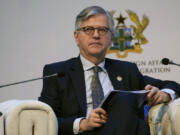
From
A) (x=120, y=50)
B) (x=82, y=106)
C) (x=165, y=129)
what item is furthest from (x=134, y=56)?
(x=165, y=129)

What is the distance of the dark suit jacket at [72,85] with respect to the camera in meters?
1.74

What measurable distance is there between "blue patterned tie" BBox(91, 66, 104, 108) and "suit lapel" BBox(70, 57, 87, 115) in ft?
0.20

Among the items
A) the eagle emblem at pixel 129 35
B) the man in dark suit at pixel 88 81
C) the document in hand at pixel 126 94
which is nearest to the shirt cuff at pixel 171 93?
the man in dark suit at pixel 88 81

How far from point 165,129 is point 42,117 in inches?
22.3

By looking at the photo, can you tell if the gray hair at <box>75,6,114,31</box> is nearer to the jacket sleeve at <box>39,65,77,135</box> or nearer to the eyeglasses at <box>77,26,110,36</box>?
the eyeglasses at <box>77,26,110,36</box>

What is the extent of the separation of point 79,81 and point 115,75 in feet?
0.84

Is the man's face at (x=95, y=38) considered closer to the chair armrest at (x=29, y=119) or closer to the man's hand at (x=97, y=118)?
the man's hand at (x=97, y=118)

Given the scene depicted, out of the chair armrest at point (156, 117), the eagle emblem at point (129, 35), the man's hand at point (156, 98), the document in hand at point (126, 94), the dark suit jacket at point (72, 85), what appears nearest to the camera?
the document in hand at point (126, 94)

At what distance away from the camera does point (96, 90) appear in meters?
1.84

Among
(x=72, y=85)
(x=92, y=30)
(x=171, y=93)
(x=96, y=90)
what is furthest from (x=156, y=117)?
(x=92, y=30)

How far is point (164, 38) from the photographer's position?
3.13m

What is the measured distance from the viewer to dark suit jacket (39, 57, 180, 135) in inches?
68.7

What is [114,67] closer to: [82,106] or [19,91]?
[82,106]

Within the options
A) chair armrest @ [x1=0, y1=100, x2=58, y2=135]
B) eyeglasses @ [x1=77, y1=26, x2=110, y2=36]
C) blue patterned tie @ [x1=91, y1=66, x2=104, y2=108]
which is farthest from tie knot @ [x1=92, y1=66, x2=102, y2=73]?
chair armrest @ [x1=0, y1=100, x2=58, y2=135]
